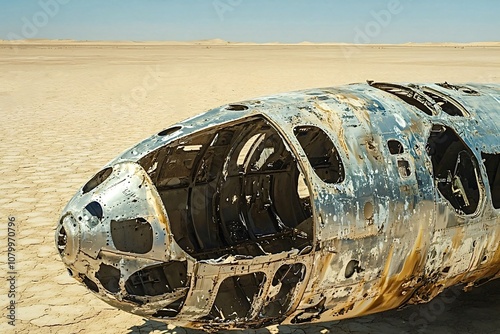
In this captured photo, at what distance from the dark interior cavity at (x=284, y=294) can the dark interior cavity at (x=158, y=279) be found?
92 centimetres

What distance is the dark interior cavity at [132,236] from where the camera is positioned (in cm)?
529

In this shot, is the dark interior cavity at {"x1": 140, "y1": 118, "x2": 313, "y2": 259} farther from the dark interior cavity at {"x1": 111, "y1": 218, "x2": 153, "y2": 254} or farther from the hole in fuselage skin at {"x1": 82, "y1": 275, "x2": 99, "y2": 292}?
the hole in fuselage skin at {"x1": 82, "y1": 275, "x2": 99, "y2": 292}

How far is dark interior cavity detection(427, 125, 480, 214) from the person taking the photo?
6797mm

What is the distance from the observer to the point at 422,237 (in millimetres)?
5000

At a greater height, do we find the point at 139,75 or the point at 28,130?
the point at 139,75

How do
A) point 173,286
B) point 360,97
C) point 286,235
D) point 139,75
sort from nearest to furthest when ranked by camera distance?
point 360,97
point 173,286
point 286,235
point 139,75

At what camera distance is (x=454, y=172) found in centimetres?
688

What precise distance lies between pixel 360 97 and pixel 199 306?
255 centimetres

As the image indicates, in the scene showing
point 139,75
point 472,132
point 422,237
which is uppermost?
point 139,75

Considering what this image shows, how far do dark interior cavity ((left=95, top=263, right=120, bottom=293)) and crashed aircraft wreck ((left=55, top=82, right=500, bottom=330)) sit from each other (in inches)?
0.6

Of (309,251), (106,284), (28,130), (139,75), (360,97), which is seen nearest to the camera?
(309,251)

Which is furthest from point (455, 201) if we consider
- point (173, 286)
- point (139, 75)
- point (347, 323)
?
point (139, 75)

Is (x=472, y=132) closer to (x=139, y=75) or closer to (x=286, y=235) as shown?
(x=286, y=235)

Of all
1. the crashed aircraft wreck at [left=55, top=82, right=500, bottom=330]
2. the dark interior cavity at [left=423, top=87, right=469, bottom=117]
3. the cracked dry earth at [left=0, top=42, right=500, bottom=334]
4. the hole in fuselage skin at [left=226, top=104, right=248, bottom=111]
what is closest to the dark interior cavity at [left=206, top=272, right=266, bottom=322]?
the crashed aircraft wreck at [left=55, top=82, right=500, bottom=330]
